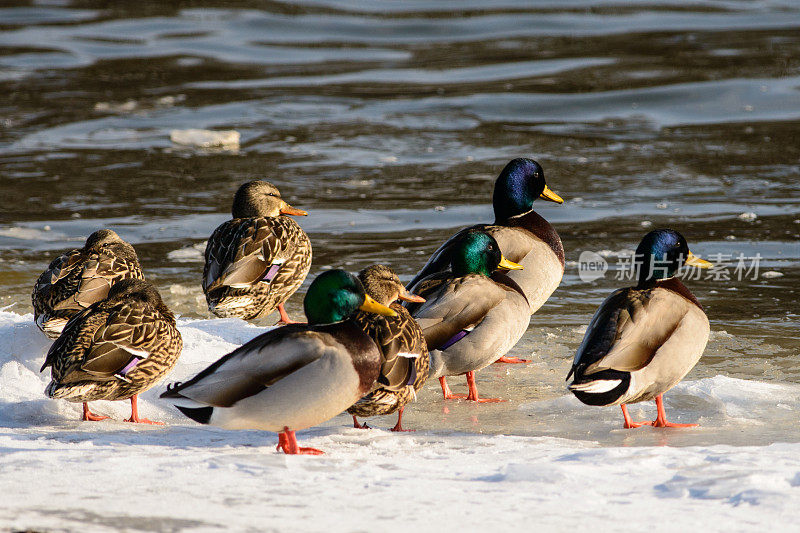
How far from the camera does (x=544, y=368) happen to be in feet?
19.2

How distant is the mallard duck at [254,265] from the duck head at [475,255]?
3.76 feet

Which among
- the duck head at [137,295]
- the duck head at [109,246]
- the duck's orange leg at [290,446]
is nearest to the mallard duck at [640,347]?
the duck's orange leg at [290,446]

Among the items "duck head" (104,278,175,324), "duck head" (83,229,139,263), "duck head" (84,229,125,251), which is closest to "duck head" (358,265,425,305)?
"duck head" (104,278,175,324)

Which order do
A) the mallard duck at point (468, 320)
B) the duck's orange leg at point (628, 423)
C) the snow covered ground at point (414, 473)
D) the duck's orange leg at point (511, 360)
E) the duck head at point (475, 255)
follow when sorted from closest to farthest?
1. the snow covered ground at point (414, 473)
2. the duck's orange leg at point (628, 423)
3. the mallard duck at point (468, 320)
4. the duck head at point (475, 255)
5. the duck's orange leg at point (511, 360)

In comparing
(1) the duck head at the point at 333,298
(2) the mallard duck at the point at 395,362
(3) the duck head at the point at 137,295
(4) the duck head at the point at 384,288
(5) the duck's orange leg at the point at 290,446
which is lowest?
(5) the duck's orange leg at the point at 290,446

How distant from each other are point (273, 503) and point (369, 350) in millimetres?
920

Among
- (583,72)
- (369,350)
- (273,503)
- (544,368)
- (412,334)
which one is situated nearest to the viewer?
(273,503)

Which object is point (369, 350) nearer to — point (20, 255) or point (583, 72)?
point (20, 255)

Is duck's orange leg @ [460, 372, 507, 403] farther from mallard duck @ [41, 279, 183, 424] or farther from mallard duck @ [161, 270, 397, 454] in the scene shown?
mallard duck @ [41, 279, 183, 424]

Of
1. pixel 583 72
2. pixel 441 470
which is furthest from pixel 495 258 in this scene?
pixel 583 72

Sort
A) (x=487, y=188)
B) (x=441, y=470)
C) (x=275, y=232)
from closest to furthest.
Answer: (x=441, y=470), (x=275, y=232), (x=487, y=188)

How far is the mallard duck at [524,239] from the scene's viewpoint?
6.16 m

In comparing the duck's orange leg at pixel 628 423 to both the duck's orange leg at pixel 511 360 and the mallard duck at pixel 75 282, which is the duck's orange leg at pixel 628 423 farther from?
the mallard duck at pixel 75 282

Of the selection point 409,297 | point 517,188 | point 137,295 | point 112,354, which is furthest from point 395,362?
point 517,188
